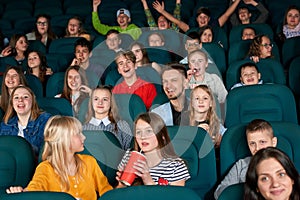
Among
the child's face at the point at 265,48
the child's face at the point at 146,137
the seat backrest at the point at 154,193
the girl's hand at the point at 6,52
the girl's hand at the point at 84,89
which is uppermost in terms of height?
the girl's hand at the point at 6,52

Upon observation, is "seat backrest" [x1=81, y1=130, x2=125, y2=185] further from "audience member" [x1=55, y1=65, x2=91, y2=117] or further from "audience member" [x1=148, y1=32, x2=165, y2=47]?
"audience member" [x1=148, y1=32, x2=165, y2=47]

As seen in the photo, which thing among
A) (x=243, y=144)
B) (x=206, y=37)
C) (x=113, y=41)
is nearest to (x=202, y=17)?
(x=206, y=37)

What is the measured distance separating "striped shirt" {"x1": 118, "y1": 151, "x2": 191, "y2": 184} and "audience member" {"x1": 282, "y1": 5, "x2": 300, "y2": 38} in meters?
2.81

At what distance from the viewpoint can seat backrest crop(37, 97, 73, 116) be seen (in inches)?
154

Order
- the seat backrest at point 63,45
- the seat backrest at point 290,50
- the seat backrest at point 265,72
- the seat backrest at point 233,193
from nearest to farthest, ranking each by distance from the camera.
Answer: the seat backrest at point 233,193 < the seat backrest at point 265,72 < the seat backrest at point 290,50 < the seat backrest at point 63,45

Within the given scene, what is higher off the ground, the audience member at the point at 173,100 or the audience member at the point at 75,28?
the audience member at the point at 75,28

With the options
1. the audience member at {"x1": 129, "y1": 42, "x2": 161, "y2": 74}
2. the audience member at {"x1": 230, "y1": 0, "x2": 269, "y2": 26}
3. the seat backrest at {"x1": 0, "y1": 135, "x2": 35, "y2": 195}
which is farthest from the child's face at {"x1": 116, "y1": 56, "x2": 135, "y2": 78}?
the audience member at {"x1": 230, "y1": 0, "x2": 269, "y2": 26}

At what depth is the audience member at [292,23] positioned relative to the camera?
5.35 m

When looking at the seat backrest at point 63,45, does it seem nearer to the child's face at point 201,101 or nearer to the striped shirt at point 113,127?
the striped shirt at point 113,127

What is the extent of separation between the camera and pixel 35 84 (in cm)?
455

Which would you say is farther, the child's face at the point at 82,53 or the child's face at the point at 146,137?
the child's face at the point at 82,53

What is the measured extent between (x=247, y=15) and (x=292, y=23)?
0.55 meters

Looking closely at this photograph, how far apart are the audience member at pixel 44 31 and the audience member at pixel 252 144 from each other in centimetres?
325

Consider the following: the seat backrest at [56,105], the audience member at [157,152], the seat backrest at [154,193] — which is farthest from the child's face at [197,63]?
the seat backrest at [154,193]
